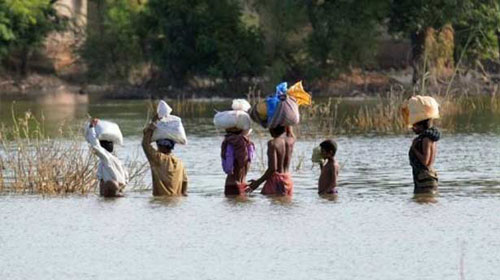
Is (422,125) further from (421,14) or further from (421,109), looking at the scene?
(421,14)

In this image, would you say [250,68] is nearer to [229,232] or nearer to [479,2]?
[479,2]

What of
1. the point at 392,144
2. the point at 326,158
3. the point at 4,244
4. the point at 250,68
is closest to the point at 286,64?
the point at 250,68

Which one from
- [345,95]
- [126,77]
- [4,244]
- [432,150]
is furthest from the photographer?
[126,77]

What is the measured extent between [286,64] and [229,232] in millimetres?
43930

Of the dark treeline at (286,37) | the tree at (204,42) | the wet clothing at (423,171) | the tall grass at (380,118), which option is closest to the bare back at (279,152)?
the wet clothing at (423,171)

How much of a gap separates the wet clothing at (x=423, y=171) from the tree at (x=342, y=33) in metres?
38.6

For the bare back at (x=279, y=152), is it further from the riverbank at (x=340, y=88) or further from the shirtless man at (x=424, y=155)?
the riverbank at (x=340, y=88)

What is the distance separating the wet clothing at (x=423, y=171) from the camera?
17.4 metres

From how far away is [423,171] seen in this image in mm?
17688

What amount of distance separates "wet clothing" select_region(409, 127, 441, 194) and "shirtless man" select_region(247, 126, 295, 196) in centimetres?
141

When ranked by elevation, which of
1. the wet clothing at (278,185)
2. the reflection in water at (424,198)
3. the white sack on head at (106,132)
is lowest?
the reflection in water at (424,198)

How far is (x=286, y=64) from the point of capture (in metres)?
58.6

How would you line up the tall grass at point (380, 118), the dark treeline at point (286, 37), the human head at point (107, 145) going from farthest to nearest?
the dark treeline at point (286, 37), the tall grass at point (380, 118), the human head at point (107, 145)

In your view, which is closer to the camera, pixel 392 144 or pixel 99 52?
pixel 392 144
